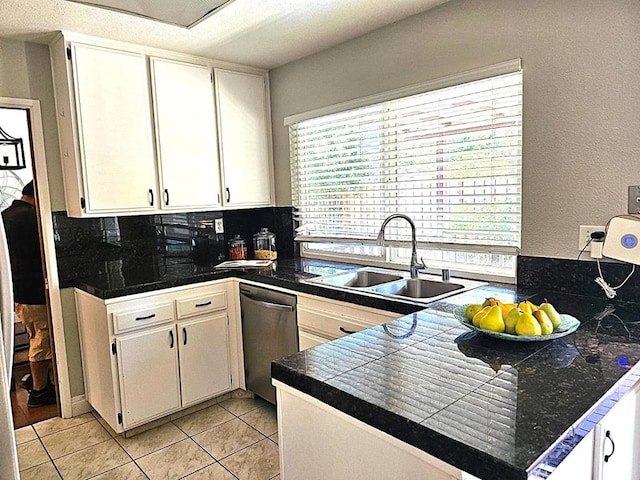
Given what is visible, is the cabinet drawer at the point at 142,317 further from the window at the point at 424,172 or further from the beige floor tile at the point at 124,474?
the window at the point at 424,172

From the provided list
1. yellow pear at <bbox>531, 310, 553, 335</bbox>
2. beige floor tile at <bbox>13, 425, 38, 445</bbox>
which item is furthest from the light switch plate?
beige floor tile at <bbox>13, 425, 38, 445</bbox>

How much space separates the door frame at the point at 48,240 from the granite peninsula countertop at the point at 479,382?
2.15 metres

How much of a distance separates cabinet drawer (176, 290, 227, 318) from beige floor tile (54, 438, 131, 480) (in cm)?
80

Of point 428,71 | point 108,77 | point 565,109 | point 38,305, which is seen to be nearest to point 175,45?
point 108,77

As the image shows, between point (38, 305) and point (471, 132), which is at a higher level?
point (471, 132)

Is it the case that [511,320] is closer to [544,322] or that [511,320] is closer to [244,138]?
[544,322]

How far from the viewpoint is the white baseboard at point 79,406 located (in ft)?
9.65

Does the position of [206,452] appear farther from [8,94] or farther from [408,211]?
[8,94]

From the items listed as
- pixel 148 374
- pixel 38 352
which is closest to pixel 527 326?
pixel 148 374

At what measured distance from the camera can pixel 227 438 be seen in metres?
2.59

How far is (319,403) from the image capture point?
1203 mm

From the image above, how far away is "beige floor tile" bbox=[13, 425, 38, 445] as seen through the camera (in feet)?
8.77

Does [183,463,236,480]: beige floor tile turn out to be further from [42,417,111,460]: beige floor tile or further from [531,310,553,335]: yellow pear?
[531,310,553,335]: yellow pear

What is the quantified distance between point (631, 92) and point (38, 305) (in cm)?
369
